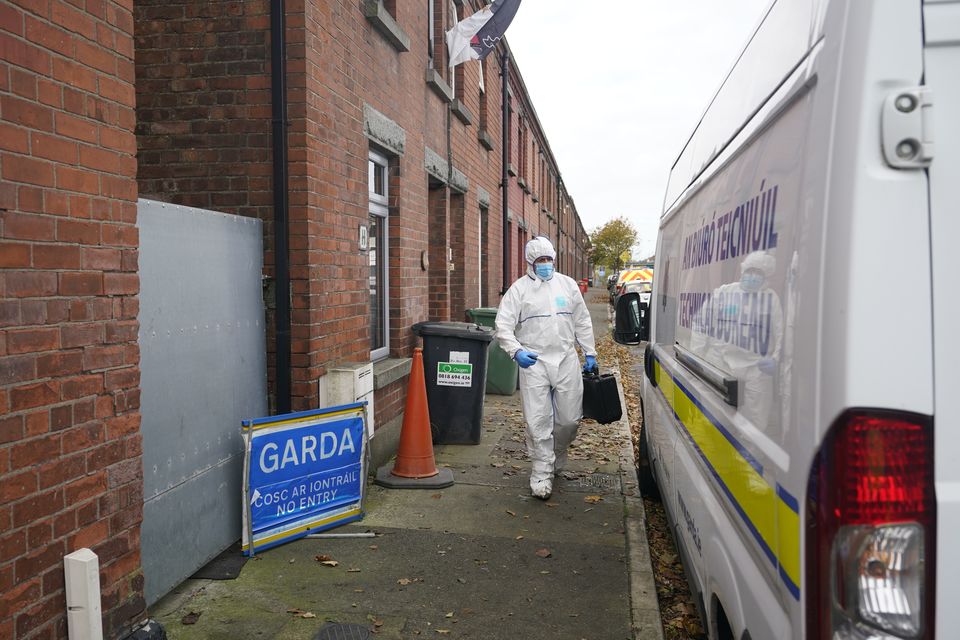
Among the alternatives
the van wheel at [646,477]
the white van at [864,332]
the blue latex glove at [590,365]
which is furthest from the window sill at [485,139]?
the white van at [864,332]

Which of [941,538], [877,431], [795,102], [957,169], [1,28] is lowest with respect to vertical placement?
[941,538]

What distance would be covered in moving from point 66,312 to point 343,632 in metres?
1.94

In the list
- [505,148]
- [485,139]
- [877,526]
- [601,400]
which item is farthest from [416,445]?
[505,148]

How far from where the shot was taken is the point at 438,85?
30.8 feet

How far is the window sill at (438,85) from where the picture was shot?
9.15 meters

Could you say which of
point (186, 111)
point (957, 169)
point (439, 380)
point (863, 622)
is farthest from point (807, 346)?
point (439, 380)

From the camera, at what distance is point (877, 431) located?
154 centimetres

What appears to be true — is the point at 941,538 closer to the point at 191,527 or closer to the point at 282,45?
the point at 191,527

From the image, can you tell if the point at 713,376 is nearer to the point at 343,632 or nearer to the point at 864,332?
the point at 864,332

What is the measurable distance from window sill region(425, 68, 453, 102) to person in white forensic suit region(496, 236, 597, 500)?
353 centimetres

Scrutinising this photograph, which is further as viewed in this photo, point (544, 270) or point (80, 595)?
point (544, 270)

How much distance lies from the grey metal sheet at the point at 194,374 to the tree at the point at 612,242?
95356 millimetres

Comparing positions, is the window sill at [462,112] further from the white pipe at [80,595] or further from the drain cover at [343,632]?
the white pipe at [80,595]

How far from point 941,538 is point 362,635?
9.48 ft
